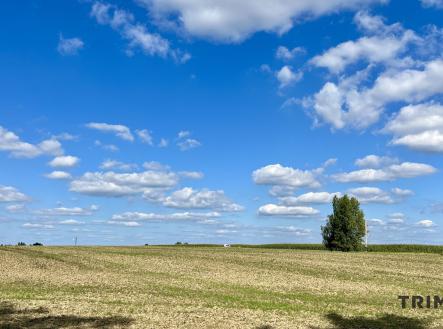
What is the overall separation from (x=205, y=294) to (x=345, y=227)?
80.2m

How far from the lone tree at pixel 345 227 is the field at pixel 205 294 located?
55.1m

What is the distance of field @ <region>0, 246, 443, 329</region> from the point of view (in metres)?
20.6

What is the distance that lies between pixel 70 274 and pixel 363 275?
2403 cm

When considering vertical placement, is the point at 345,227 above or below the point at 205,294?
above

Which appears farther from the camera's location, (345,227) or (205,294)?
(345,227)

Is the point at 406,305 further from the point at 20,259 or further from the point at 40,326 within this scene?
the point at 20,259

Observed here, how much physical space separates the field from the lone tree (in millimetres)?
55068

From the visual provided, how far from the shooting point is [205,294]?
94.8 feet

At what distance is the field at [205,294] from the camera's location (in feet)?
67.7

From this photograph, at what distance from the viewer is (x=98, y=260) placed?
169ft

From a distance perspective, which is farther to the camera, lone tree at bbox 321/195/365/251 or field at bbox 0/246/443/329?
lone tree at bbox 321/195/365/251

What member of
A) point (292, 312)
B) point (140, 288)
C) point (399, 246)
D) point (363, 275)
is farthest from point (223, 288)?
point (399, 246)

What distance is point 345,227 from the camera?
104500 mm

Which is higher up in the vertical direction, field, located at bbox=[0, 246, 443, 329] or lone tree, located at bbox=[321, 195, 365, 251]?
lone tree, located at bbox=[321, 195, 365, 251]
